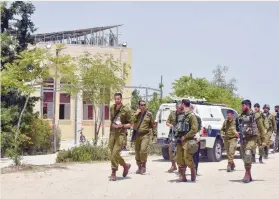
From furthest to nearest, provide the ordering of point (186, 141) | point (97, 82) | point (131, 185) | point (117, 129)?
point (97, 82) → point (117, 129) → point (186, 141) → point (131, 185)

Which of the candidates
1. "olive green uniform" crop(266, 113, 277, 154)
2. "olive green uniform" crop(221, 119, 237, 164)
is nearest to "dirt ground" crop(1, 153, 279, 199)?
"olive green uniform" crop(221, 119, 237, 164)

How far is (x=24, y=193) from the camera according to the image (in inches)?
398

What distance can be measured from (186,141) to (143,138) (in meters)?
2.00

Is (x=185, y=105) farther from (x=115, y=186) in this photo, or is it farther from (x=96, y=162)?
(x=96, y=162)

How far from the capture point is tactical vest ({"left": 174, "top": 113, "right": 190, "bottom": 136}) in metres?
11.3

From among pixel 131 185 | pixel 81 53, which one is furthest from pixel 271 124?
pixel 81 53

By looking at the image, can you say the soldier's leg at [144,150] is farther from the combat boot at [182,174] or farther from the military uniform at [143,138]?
the combat boot at [182,174]

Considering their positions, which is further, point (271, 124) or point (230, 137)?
point (271, 124)

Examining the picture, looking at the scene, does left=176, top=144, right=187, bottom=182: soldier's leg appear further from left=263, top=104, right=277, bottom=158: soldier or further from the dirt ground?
left=263, top=104, right=277, bottom=158: soldier

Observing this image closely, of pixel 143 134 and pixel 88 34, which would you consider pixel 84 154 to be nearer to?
pixel 143 134

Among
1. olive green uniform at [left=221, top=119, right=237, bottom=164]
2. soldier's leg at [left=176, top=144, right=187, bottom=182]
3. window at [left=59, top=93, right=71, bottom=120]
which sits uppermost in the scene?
window at [left=59, top=93, right=71, bottom=120]

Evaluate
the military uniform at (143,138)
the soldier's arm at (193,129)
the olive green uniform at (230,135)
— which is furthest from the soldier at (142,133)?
the olive green uniform at (230,135)

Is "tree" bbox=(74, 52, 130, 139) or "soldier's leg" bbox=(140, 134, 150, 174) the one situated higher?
"tree" bbox=(74, 52, 130, 139)

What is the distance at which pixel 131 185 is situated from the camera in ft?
35.9
